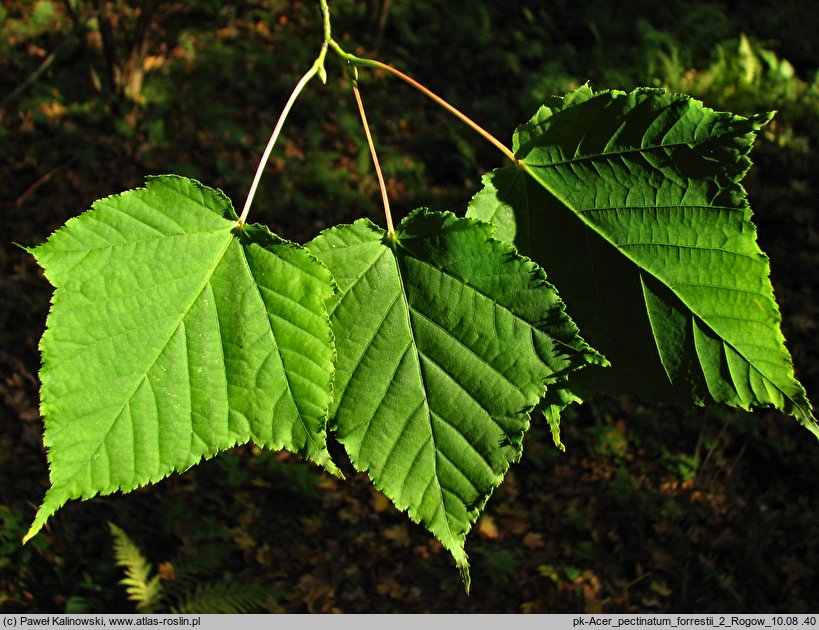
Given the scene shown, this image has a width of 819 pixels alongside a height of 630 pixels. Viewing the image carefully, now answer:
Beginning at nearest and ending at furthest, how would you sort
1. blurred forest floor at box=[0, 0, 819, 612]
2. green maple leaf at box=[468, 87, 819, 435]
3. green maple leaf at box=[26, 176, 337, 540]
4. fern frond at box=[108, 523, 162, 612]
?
green maple leaf at box=[26, 176, 337, 540], green maple leaf at box=[468, 87, 819, 435], fern frond at box=[108, 523, 162, 612], blurred forest floor at box=[0, 0, 819, 612]

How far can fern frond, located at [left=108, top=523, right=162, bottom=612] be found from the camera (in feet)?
12.3

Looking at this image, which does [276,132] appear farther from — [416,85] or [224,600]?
[224,600]

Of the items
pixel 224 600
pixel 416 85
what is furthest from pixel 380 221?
pixel 416 85

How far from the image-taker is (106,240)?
38.7 inches

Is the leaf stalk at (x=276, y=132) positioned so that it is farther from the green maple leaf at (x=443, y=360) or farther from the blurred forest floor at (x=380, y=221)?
the blurred forest floor at (x=380, y=221)

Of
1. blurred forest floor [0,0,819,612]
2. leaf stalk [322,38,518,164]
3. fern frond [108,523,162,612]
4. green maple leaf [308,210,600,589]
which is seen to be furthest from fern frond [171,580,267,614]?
leaf stalk [322,38,518,164]

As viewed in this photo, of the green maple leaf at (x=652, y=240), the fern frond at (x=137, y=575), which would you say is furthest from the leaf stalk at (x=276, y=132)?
the fern frond at (x=137, y=575)

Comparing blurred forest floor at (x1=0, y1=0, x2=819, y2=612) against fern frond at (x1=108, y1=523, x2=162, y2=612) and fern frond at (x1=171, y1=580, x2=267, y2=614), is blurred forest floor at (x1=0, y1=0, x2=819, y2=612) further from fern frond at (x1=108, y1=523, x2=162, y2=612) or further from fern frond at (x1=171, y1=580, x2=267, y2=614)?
fern frond at (x1=108, y1=523, x2=162, y2=612)

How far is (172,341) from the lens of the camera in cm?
100

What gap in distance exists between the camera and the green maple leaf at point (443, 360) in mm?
997

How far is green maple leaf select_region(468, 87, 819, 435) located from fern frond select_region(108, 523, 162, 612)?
340 cm

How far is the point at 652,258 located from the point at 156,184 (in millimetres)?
781

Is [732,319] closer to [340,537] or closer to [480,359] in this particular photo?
[480,359]
